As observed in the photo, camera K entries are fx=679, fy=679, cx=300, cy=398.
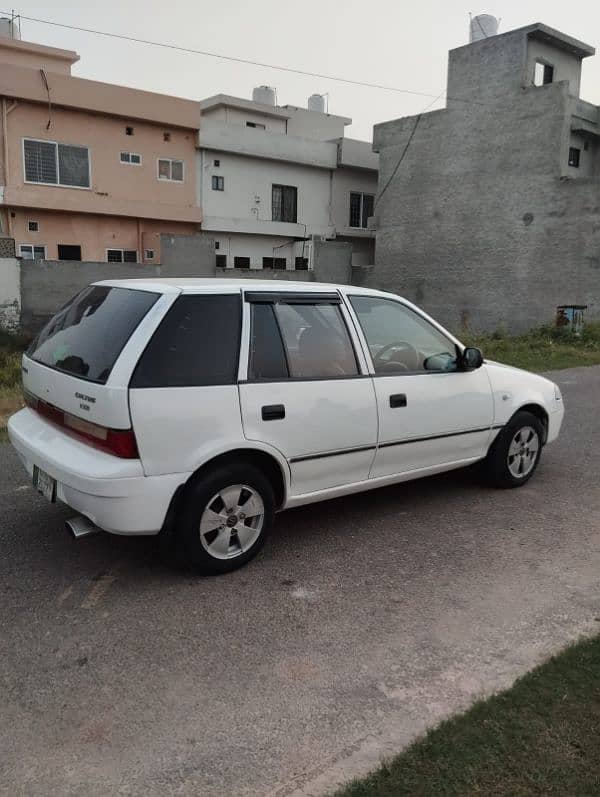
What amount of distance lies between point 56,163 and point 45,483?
77.7 feet

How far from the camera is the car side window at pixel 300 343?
4.06 m

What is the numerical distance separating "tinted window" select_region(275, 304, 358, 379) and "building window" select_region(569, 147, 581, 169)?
981 inches

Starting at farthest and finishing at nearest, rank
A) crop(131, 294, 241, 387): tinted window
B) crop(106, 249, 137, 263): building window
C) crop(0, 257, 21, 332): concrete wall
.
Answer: crop(106, 249, 137, 263): building window, crop(0, 257, 21, 332): concrete wall, crop(131, 294, 241, 387): tinted window

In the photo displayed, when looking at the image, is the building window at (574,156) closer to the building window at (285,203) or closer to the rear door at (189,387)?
the building window at (285,203)

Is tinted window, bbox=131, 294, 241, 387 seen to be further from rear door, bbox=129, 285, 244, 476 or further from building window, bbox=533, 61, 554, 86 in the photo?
building window, bbox=533, 61, 554, 86

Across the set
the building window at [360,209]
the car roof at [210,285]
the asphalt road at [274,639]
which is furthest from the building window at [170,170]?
the car roof at [210,285]

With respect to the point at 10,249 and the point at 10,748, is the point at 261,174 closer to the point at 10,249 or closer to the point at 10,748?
the point at 10,249

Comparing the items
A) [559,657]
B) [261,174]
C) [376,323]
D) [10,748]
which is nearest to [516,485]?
[376,323]

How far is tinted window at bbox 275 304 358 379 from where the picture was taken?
4.20 metres

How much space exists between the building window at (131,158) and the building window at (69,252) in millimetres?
3764

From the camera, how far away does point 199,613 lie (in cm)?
354

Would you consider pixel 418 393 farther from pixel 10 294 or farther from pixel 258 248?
pixel 258 248

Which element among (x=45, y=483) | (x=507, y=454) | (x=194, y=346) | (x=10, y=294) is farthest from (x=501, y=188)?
(x=45, y=483)

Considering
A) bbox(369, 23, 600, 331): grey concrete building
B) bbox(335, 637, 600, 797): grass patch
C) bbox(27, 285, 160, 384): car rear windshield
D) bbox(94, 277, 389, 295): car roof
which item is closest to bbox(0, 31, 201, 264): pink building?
bbox(369, 23, 600, 331): grey concrete building
